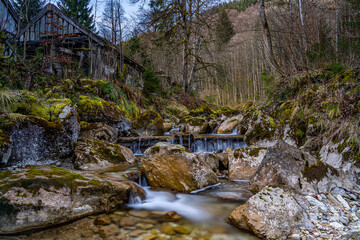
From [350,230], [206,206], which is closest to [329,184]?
[350,230]

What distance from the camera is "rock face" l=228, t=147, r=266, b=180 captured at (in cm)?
435

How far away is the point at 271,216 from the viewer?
222cm

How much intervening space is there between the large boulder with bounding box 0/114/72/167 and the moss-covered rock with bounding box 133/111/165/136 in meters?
3.90

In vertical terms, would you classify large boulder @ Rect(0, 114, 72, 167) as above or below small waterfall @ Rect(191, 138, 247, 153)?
above

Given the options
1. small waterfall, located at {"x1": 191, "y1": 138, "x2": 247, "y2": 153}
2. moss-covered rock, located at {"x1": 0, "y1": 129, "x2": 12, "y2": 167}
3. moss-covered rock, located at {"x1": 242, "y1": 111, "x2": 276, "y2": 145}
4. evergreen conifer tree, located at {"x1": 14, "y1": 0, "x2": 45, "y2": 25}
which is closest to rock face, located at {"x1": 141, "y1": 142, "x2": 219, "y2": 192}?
moss-covered rock, located at {"x1": 0, "y1": 129, "x2": 12, "y2": 167}

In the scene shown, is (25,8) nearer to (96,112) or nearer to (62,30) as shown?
(62,30)

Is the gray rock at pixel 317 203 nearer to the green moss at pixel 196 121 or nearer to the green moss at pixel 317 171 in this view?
the green moss at pixel 317 171

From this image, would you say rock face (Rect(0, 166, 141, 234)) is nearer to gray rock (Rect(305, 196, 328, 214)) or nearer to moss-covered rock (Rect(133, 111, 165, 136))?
gray rock (Rect(305, 196, 328, 214))

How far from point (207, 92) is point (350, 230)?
33.8 m

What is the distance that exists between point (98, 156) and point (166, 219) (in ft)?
9.13

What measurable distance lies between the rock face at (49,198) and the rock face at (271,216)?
1782 millimetres

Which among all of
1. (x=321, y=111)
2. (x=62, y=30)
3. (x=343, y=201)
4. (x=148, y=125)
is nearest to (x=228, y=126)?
(x=148, y=125)

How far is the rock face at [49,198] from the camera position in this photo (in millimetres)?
2266

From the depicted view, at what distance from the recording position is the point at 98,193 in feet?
9.25
